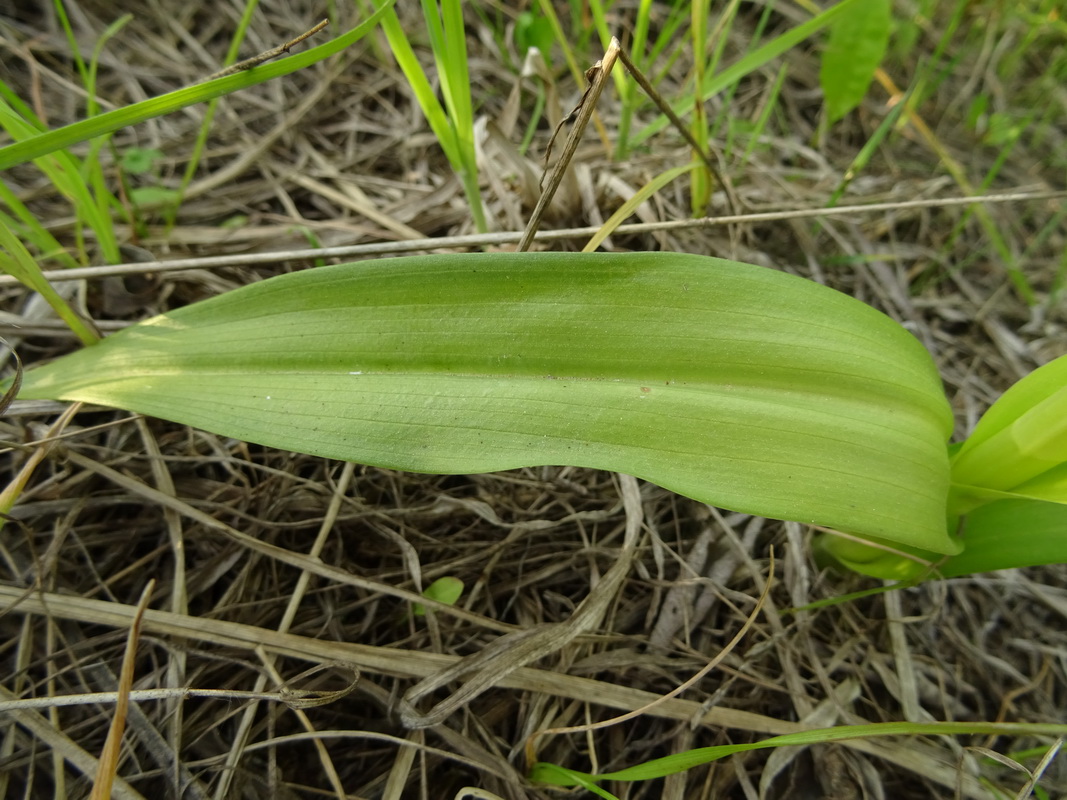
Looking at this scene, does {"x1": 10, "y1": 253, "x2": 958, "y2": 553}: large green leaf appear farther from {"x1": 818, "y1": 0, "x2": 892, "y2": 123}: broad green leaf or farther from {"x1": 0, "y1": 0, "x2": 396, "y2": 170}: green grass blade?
{"x1": 818, "y1": 0, "x2": 892, "y2": 123}: broad green leaf

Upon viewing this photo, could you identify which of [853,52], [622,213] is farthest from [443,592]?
[853,52]

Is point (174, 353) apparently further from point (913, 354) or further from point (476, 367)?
point (913, 354)

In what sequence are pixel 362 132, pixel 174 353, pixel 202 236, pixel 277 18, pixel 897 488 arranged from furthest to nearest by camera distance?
pixel 277 18 < pixel 362 132 < pixel 202 236 < pixel 174 353 < pixel 897 488

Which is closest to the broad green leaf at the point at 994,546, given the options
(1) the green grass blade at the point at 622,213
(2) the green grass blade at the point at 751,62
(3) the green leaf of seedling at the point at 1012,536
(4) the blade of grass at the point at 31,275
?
(3) the green leaf of seedling at the point at 1012,536

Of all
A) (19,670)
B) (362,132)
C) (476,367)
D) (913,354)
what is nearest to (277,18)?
(362,132)

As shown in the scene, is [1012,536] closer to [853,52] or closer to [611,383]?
[611,383]

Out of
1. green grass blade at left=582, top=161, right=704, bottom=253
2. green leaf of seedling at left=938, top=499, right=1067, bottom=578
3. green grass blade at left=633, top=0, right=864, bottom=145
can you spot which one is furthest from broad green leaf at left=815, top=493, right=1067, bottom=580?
green grass blade at left=633, top=0, right=864, bottom=145
